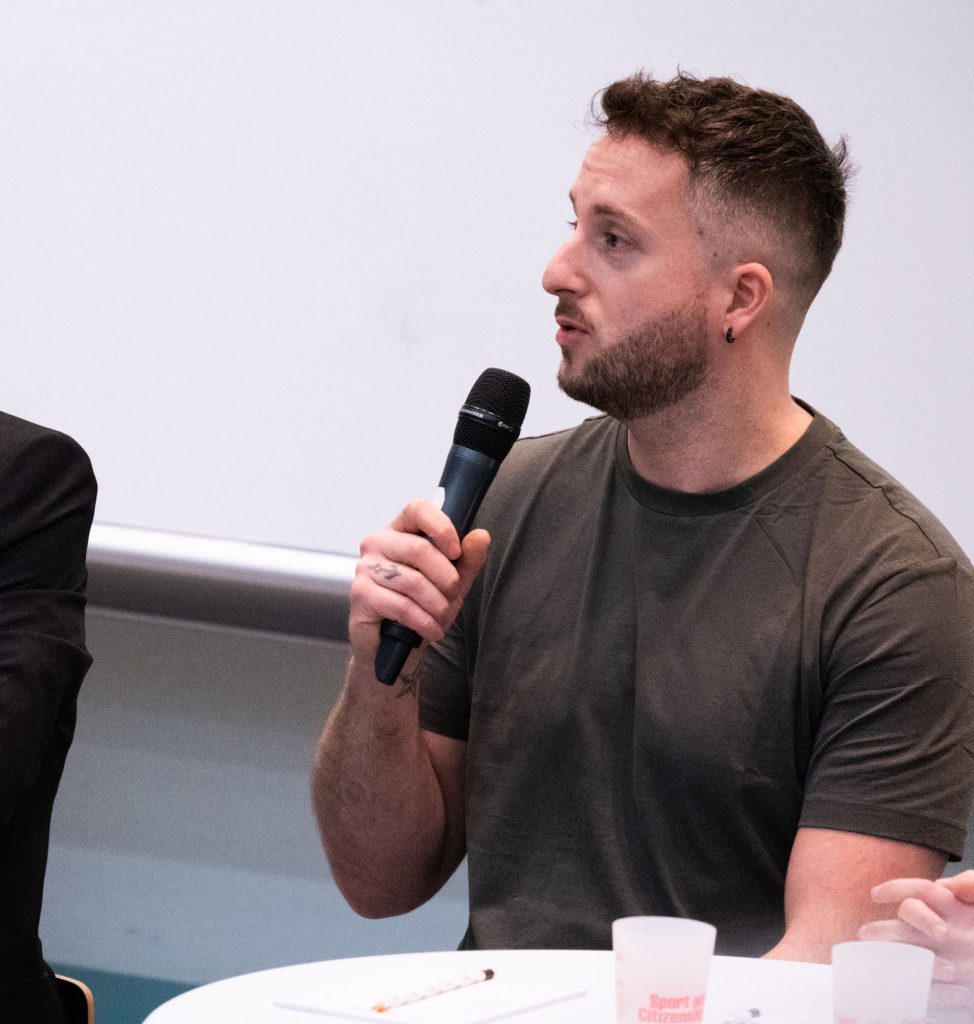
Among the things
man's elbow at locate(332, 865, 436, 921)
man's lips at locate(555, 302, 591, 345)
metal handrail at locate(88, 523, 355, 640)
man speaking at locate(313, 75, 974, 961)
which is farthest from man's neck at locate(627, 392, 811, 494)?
metal handrail at locate(88, 523, 355, 640)

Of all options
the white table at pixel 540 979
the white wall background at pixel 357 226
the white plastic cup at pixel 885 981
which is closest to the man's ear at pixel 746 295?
the white wall background at pixel 357 226

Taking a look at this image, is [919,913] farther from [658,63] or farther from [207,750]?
[207,750]

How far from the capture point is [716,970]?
41.6 inches

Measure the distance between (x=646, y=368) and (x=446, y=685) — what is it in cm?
40

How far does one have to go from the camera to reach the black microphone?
49.3 inches

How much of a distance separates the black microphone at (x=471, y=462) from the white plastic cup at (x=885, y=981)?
0.49 m

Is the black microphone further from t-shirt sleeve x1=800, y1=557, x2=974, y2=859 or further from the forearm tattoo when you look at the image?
t-shirt sleeve x1=800, y1=557, x2=974, y2=859

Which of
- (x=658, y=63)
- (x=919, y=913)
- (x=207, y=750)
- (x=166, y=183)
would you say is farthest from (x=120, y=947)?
(x=919, y=913)

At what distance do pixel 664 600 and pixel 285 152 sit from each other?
107 centimetres

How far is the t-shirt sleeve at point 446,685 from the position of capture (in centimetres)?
160

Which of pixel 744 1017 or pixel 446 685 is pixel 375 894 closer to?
pixel 446 685

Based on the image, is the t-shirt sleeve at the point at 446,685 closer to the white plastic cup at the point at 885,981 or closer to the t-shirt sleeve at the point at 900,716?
the t-shirt sleeve at the point at 900,716

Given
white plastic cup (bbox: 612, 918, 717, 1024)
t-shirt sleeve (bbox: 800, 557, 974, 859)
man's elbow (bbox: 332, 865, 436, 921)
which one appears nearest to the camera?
white plastic cup (bbox: 612, 918, 717, 1024)

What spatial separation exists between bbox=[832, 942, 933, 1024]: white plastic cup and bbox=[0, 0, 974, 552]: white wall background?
124cm
